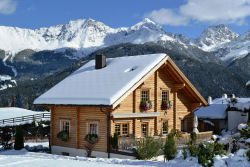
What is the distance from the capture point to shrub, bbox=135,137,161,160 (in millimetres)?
19609

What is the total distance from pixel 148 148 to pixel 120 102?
4777 mm

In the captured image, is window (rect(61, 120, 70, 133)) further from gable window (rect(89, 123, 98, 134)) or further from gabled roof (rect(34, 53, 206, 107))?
gable window (rect(89, 123, 98, 134))

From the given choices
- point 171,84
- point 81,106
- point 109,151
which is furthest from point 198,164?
point 171,84

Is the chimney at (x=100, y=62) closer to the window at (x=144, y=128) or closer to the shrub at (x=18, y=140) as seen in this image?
the window at (x=144, y=128)

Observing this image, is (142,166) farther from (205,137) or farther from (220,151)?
(205,137)

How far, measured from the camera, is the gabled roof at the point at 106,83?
22.8m

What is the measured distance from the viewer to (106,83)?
24.9 meters

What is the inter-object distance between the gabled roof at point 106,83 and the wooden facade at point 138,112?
1.10 feet

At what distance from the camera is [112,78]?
25.4 m

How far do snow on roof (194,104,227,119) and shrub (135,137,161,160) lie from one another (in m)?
20.6

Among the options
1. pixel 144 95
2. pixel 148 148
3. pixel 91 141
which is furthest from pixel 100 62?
pixel 148 148

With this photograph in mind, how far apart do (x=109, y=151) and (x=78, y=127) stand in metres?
3.23

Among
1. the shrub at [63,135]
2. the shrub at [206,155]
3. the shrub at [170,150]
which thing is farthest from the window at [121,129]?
the shrub at [206,155]

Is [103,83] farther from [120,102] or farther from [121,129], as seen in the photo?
[121,129]
